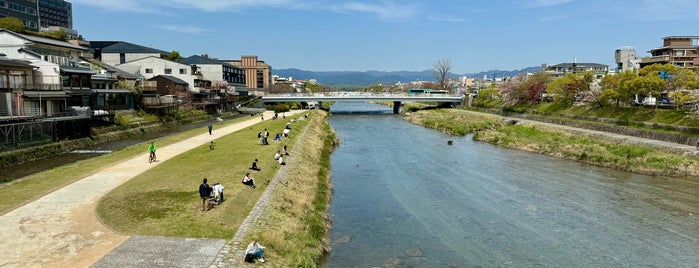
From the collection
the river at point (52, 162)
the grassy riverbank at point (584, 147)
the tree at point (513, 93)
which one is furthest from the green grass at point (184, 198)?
the tree at point (513, 93)

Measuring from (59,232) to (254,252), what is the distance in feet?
19.1

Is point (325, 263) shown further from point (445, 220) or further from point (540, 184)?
point (540, 184)

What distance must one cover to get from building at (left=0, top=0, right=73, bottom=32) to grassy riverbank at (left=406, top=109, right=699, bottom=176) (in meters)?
60.5

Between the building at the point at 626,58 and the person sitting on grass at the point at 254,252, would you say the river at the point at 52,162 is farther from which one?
the building at the point at 626,58

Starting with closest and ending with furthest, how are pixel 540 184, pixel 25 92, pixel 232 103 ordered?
pixel 540 184 < pixel 25 92 < pixel 232 103

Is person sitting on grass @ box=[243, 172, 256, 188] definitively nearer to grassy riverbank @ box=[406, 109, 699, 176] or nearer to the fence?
the fence

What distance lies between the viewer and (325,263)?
13711mm

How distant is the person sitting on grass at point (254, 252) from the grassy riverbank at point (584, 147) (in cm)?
2607

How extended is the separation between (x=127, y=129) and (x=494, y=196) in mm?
34093

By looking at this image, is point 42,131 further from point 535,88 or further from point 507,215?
point 535,88

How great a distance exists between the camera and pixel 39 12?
3703 inches

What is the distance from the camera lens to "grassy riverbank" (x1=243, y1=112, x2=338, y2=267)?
12.5 m

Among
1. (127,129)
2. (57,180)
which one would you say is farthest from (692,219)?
(127,129)

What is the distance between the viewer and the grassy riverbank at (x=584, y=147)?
2750 centimetres
